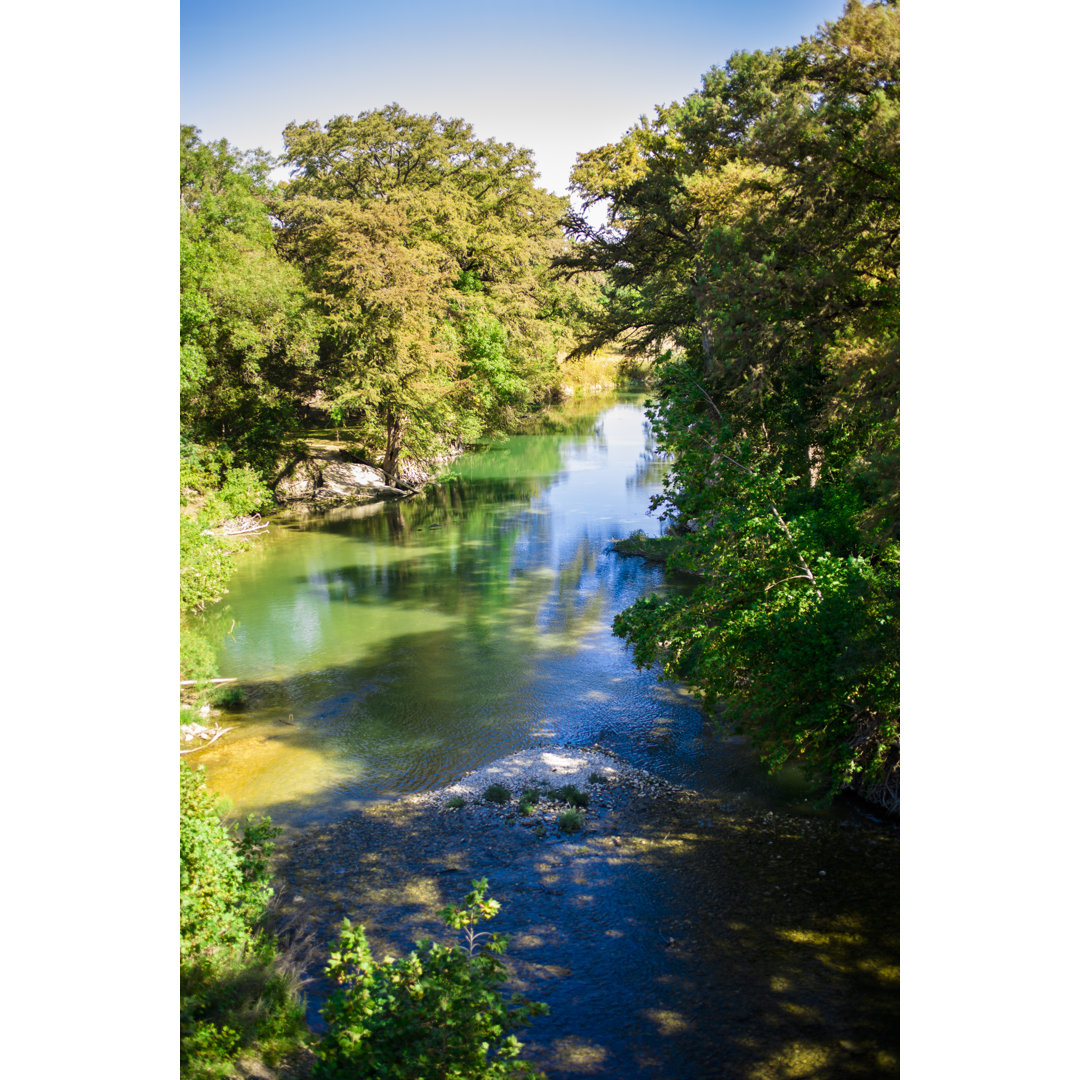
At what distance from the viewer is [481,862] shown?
604 centimetres

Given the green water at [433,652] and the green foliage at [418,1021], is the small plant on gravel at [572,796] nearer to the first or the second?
the green water at [433,652]

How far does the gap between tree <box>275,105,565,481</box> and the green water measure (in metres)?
2.58

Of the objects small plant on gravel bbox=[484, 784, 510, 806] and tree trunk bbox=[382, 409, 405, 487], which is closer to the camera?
small plant on gravel bbox=[484, 784, 510, 806]

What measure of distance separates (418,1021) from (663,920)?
2.69 meters

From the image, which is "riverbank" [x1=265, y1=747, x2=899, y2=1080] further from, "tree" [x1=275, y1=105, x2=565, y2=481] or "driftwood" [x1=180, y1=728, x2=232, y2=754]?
"tree" [x1=275, y1=105, x2=565, y2=481]

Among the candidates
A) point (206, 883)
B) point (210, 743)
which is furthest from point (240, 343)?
point (206, 883)

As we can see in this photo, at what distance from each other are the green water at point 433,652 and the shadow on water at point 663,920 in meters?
0.98

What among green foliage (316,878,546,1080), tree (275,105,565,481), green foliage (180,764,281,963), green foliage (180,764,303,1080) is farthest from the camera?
tree (275,105,565,481)

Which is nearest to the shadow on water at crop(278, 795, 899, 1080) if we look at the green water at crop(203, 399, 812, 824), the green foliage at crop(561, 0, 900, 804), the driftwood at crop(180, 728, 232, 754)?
the green foliage at crop(561, 0, 900, 804)

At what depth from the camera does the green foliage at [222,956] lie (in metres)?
3.49

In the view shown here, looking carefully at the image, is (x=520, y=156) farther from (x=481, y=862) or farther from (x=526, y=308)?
(x=481, y=862)

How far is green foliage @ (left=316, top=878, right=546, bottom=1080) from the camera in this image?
286 centimetres
